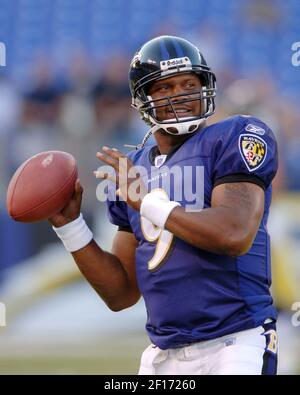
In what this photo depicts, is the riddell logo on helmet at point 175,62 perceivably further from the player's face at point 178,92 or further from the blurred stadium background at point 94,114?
the blurred stadium background at point 94,114

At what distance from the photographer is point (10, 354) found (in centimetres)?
545

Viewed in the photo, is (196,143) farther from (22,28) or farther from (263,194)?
(22,28)

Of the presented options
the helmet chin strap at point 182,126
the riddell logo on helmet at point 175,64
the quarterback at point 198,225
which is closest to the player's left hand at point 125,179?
the quarterback at point 198,225

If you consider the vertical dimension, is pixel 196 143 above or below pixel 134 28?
below

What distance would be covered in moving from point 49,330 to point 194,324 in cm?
359

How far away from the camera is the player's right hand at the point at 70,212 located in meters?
2.67

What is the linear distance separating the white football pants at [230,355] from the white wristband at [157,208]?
1.31 feet

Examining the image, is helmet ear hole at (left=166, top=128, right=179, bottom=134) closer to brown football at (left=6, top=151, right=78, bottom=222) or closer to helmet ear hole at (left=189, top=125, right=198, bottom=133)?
helmet ear hole at (left=189, top=125, right=198, bottom=133)

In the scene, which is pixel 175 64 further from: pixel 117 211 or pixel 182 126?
pixel 117 211

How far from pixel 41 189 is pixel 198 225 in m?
0.66

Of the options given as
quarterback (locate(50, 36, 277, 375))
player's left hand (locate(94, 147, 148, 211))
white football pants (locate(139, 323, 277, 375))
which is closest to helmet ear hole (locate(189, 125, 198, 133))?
quarterback (locate(50, 36, 277, 375))

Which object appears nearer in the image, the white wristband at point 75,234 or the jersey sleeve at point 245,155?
the jersey sleeve at point 245,155
